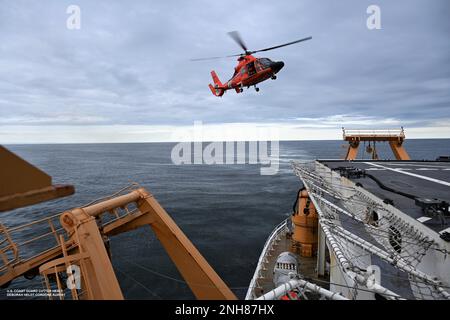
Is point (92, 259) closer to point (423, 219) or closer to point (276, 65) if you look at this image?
point (423, 219)

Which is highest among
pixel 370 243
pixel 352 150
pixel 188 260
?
pixel 352 150

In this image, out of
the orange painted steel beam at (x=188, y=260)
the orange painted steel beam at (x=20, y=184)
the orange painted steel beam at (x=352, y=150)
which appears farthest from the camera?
the orange painted steel beam at (x=352, y=150)

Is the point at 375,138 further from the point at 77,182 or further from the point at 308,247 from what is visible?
the point at 77,182

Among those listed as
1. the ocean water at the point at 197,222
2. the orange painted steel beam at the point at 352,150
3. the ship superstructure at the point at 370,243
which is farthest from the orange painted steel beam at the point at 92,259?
the orange painted steel beam at the point at 352,150

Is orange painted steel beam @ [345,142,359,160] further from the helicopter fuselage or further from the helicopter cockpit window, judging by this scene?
the helicopter cockpit window

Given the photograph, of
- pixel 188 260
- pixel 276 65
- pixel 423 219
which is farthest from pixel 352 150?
pixel 188 260

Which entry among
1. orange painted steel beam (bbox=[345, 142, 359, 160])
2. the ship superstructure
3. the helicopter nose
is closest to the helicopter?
the helicopter nose

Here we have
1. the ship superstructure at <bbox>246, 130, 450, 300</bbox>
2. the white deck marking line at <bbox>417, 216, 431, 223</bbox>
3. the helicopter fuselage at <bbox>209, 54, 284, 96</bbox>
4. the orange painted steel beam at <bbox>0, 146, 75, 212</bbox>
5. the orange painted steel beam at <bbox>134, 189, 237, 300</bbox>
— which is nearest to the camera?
the orange painted steel beam at <bbox>0, 146, 75, 212</bbox>

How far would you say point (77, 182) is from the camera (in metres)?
60.7

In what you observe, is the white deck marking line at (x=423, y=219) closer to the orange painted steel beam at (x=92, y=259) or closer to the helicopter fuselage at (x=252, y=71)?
the orange painted steel beam at (x=92, y=259)
